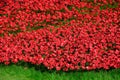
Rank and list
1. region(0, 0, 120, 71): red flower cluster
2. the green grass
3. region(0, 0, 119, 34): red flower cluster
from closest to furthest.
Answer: the green grass, region(0, 0, 120, 71): red flower cluster, region(0, 0, 119, 34): red flower cluster

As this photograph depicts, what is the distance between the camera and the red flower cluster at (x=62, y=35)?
7492 mm

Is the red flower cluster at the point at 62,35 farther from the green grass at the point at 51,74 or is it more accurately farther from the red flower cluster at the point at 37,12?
the green grass at the point at 51,74

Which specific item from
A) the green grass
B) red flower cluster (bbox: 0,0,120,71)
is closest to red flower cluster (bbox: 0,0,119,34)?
red flower cluster (bbox: 0,0,120,71)

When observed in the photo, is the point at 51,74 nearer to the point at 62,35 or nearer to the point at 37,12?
the point at 62,35

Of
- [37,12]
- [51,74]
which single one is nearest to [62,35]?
[51,74]

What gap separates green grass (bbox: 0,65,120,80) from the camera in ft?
22.8

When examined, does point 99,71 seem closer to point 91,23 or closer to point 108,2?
point 91,23

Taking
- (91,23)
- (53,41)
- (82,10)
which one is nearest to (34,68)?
(53,41)

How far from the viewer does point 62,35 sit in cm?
873

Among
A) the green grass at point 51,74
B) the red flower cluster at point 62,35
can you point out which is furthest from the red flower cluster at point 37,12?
the green grass at point 51,74

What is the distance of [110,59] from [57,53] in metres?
1.30

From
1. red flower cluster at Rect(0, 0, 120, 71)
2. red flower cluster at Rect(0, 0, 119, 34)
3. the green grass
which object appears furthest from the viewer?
red flower cluster at Rect(0, 0, 119, 34)

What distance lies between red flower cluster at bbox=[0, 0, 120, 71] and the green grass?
152 millimetres

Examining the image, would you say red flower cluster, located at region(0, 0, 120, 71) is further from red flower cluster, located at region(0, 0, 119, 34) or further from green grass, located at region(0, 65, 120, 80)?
green grass, located at region(0, 65, 120, 80)
